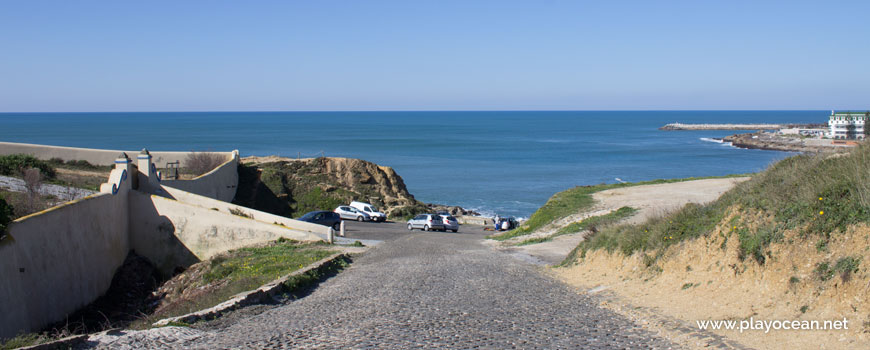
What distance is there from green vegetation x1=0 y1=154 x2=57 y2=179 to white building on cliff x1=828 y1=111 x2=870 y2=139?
104m

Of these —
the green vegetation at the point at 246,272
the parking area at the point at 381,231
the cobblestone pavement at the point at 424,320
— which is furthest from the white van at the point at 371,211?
the cobblestone pavement at the point at 424,320

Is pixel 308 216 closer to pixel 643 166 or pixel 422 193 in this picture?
pixel 422 193

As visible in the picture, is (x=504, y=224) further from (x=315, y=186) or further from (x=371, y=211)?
(x=315, y=186)

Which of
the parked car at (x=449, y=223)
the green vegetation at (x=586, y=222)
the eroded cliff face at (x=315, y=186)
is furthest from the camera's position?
the eroded cliff face at (x=315, y=186)

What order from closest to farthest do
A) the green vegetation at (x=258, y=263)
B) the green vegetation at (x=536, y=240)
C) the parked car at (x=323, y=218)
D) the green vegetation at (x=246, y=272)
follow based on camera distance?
1. the green vegetation at (x=246, y=272)
2. the green vegetation at (x=258, y=263)
3. the green vegetation at (x=536, y=240)
4. the parked car at (x=323, y=218)

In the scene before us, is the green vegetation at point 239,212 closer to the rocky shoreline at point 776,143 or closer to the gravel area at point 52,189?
the gravel area at point 52,189

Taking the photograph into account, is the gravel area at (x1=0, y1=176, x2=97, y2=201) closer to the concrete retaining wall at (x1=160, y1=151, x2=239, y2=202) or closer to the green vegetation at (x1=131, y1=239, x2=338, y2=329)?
the concrete retaining wall at (x1=160, y1=151, x2=239, y2=202)

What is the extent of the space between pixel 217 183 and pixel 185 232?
14.7 metres

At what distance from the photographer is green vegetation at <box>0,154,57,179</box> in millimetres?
30891

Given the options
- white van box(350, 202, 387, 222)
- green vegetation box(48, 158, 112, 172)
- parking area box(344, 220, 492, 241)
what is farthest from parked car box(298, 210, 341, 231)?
green vegetation box(48, 158, 112, 172)

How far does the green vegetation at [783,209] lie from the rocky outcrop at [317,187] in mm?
33327

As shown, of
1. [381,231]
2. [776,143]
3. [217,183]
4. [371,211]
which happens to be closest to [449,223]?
[381,231]

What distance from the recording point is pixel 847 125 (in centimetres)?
10419

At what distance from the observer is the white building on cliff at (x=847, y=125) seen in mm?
101250
